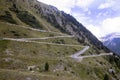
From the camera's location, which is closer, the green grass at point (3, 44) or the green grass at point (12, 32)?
the green grass at point (3, 44)

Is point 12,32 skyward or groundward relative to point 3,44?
skyward

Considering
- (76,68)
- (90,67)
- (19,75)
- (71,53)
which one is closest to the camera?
(19,75)

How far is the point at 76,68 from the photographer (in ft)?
444

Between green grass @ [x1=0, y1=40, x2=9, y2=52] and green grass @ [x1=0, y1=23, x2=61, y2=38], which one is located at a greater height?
green grass @ [x1=0, y1=23, x2=61, y2=38]

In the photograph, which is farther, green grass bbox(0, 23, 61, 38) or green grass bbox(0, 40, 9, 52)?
green grass bbox(0, 23, 61, 38)

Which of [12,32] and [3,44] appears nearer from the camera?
[3,44]

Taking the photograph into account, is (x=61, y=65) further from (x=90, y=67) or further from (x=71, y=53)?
(x=71, y=53)

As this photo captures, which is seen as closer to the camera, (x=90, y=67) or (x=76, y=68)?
(x=76, y=68)

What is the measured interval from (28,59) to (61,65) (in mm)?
18429

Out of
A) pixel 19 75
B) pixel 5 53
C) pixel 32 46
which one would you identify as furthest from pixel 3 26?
pixel 19 75

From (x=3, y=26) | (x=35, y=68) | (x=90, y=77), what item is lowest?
(x=90, y=77)

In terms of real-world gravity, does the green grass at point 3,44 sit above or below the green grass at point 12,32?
below

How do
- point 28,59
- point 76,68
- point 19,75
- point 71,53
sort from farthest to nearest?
point 71,53 → point 76,68 → point 28,59 → point 19,75

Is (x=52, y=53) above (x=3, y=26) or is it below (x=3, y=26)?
below
